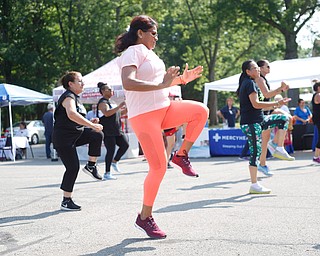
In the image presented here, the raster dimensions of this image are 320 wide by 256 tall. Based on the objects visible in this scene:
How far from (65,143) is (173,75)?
2820 millimetres

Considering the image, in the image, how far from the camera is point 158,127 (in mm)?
4977

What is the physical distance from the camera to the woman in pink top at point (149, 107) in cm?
486

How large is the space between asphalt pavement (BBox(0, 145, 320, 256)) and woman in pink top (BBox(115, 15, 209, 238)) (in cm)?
45

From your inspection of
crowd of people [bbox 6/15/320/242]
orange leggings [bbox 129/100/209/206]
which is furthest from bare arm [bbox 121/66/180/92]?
orange leggings [bbox 129/100/209/206]

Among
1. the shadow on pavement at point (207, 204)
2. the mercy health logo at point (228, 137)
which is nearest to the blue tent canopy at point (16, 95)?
the mercy health logo at point (228, 137)

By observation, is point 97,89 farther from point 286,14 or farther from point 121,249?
point 286,14

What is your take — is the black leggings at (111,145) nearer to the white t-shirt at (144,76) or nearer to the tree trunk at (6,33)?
the white t-shirt at (144,76)

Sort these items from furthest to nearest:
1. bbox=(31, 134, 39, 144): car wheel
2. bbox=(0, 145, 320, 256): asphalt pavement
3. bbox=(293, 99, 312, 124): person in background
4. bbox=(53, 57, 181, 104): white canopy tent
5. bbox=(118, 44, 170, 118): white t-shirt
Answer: bbox=(31, 134, 39, 144): car wheel → bbox=(53, 57, 181, 104): white canopy tent → bbox=(293, 99, 312, 124): person in background → bbox=(118, 44, 170, 118): white t-shirt → bbox=(0, 145, 320, 256): asphalt pavement

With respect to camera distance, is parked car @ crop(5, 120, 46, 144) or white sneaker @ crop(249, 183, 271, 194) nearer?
white sneaker @ crop(249, 183, 271, 194)

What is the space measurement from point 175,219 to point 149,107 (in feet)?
5.23

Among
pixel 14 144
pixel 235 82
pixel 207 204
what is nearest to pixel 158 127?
pixel 207 204

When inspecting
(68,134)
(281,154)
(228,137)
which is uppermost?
(68,134)

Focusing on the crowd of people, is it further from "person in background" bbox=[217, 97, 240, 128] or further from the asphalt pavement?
"person in background" bbox=[217, 97, 240, 128]

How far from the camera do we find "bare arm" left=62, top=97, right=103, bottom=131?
22.0 feet
